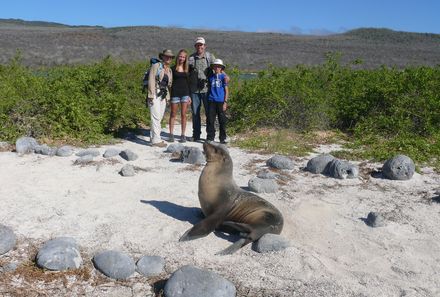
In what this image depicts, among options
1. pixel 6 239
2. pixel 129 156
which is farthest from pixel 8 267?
pixel 129 156

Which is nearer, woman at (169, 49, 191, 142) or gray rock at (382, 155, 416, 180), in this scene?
gray rock at (382, 155, 416, 180)

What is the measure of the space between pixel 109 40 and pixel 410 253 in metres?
44.3

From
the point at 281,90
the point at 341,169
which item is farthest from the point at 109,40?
the point at 341,169

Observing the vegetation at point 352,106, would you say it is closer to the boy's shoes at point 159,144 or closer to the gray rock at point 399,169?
the gray rock at point 399,169

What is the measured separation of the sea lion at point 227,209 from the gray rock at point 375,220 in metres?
1.12

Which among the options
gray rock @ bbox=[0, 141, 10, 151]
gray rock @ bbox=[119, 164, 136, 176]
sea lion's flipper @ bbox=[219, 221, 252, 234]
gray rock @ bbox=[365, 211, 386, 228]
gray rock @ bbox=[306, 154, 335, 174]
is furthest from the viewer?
gray rock @ bbox=[0, 141, 10, 151]

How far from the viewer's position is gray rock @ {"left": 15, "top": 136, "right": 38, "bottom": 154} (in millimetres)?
7888

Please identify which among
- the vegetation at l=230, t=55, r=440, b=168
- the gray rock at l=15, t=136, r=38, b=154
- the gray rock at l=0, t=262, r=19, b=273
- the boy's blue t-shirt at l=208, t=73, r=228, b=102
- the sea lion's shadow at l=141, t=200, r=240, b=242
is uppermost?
the boy's blue t-shirt at l=208, t=73, r=228, b=102

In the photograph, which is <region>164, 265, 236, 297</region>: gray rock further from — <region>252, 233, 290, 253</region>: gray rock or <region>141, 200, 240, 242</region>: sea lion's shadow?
<region>141, 200, 240, 242</region>: sea lion's shadow

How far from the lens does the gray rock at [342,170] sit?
23.0 feet

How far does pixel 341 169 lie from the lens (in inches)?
277

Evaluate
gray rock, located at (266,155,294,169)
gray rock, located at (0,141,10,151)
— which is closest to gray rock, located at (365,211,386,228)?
gray rock, located at (266,155,294,169)

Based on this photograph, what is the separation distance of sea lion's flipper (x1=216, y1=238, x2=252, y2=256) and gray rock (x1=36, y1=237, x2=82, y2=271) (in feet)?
4.25

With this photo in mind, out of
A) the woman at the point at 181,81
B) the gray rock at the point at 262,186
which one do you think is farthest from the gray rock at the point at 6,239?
the woman at the point at 181,81
